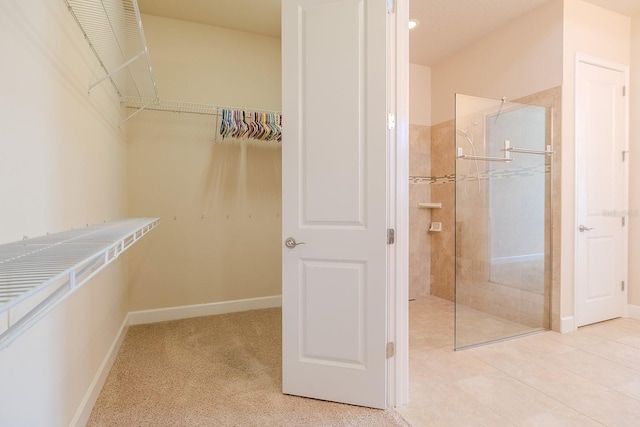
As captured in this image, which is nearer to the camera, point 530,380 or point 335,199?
point 335,199

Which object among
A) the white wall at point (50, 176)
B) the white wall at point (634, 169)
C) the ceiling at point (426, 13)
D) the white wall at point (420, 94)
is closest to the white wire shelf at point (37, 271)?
the white wall at point (50, 176)

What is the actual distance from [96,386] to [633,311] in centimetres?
453

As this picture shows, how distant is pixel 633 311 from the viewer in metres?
3.12

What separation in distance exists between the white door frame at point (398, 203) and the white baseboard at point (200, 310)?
1.97 metres

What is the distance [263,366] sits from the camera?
2.23m

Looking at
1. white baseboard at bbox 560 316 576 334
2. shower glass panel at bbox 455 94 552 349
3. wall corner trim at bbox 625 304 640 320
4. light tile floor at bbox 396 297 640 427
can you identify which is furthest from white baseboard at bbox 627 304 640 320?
shower glass panel at bbox 455 94 552 349

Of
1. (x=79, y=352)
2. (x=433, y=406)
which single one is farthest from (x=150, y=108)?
(x=433, y=406)

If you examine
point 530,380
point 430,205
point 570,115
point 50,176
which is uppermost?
point 570,115

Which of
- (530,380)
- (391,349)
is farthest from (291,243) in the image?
(530,380)

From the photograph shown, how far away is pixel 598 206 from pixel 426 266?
5.92 ft

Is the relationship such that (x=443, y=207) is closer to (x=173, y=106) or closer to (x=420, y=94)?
(x=420, y=94)

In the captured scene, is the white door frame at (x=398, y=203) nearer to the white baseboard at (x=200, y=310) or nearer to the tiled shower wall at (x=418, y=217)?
the white baseboard at (x=200, y=310)

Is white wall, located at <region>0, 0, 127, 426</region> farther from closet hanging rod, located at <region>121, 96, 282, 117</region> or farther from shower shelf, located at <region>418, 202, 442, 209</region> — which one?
shower shelf, located at <region>418, 202, 442, 209</region>

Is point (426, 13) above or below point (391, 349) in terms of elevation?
above
